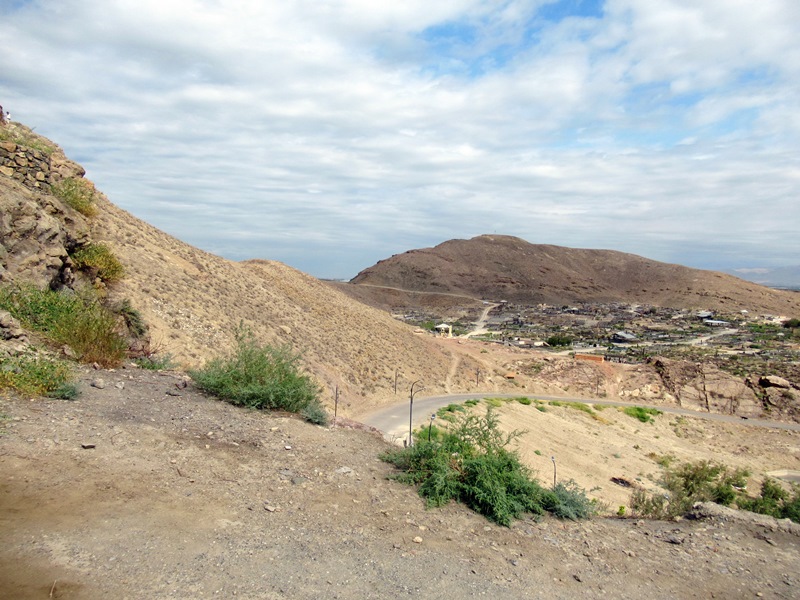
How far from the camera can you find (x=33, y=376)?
825 cm

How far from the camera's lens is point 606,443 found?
91.9 ft

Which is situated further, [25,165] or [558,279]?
[558,279]

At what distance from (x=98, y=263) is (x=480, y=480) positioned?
14.4 m

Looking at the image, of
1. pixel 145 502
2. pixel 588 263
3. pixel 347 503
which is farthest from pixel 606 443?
pixel 588 263

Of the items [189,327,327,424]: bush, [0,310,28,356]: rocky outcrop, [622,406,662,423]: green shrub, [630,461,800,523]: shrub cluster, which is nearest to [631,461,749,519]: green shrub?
[630,461,800,523]: shrub cluster

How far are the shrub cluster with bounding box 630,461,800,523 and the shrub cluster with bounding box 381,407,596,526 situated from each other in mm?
1792

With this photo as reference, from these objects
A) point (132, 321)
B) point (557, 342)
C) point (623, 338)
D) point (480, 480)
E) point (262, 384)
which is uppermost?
point (132, 321)

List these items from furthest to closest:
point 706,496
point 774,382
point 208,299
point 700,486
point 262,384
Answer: point 774,382
point 208,299
point 700,486
point 706,496
point 262,384

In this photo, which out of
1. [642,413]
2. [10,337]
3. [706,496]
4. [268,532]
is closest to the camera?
[268,532]

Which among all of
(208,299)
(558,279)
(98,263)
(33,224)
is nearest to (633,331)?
(558,279)

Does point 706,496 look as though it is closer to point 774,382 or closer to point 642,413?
point 642,413

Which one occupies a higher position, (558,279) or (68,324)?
(558,279)

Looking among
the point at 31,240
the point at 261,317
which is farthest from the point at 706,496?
the point at 261,317

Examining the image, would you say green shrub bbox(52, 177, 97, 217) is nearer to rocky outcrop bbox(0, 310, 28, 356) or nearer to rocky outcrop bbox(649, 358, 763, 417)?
rocky outcrop bbox(0, 310, 28, 356)
